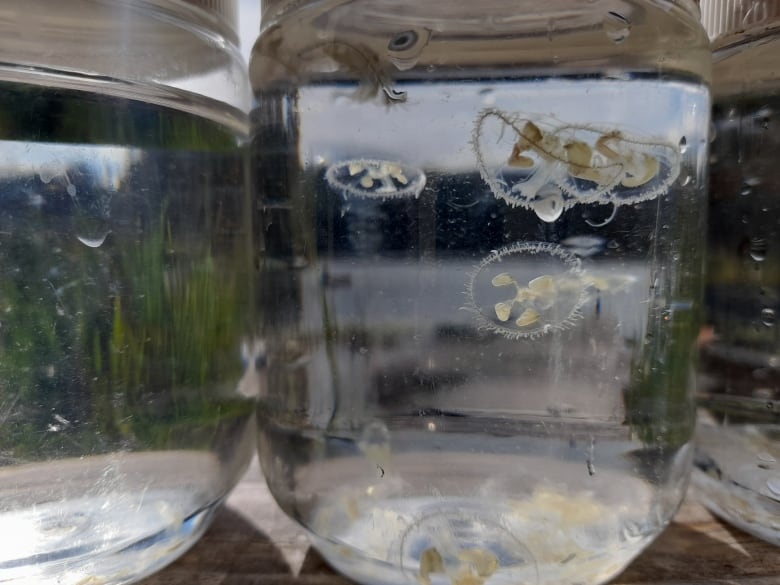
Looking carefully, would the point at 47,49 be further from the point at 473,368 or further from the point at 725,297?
the point at 725,297

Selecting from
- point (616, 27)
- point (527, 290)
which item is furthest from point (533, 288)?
point (616, 27)

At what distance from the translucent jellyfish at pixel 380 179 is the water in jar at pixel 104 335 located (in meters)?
0.08

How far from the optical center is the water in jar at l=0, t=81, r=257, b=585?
22cm

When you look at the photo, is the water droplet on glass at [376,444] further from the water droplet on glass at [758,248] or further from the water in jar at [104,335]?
the water droplet on glass at [758,248]

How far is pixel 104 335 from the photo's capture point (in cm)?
24

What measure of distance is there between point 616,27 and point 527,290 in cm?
12

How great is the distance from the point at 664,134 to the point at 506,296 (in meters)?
0.10

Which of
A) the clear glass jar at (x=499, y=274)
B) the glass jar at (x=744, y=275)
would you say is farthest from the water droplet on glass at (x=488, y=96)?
the glass jar at (x=744, y=275)

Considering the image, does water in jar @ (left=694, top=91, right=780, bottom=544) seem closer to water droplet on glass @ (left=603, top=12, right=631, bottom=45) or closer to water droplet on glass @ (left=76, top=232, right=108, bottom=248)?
water droplet on glass @ (left=603, top=12, right=631, bottom=45)

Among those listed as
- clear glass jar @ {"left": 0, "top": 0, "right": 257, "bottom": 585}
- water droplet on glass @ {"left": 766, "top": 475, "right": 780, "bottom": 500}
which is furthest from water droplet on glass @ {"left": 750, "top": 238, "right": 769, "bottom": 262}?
clear glass jar @ {"left": 0, "top": 0, "right": 257, "bottom": 585}

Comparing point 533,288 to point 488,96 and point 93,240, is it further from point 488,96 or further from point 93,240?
point 93,240

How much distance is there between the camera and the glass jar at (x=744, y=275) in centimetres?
28

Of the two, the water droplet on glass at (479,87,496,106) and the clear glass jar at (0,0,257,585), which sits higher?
the water droplet on glass at (479,87,496,106)

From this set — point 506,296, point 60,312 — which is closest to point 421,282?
point 506,296
